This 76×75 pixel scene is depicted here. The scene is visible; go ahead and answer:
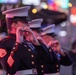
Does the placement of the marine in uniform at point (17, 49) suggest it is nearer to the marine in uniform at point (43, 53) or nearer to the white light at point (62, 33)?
the marine in uniform at point (43, 53)

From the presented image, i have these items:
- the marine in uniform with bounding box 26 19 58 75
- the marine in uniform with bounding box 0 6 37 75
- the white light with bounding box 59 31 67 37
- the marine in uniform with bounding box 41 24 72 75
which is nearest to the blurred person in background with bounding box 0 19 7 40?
the marine in uniform with bounding box 0 6 37 75

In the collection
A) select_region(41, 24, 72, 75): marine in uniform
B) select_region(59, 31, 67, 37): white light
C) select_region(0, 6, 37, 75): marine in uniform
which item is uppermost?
select_region(0, 6, 37, 75): marine in uniform

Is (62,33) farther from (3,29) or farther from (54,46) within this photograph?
(3,29)

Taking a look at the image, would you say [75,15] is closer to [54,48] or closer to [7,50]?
[54,48]

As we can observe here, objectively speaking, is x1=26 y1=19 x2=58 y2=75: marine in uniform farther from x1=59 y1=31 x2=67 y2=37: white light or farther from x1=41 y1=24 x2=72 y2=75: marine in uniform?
x1=59 y1=31 x2=67 y2=37: white light

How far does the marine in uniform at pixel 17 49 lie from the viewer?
4.26 m

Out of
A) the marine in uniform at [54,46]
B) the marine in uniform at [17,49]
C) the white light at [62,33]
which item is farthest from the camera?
the white light at [62,33]

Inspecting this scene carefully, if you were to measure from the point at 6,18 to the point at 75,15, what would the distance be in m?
15.1

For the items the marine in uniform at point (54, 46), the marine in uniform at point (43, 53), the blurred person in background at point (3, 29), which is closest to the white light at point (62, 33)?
the marine in uniform at point (54, 46)

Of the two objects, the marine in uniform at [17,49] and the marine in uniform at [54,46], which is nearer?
the marine in uniform at [17,49]

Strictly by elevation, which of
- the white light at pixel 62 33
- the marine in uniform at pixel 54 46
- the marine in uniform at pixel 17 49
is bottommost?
the white light at pixel 62 33

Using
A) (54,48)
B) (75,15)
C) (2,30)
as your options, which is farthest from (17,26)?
(75,15)

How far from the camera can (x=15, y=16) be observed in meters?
4.59

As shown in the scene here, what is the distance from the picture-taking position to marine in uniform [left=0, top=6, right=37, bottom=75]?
4258 mm
